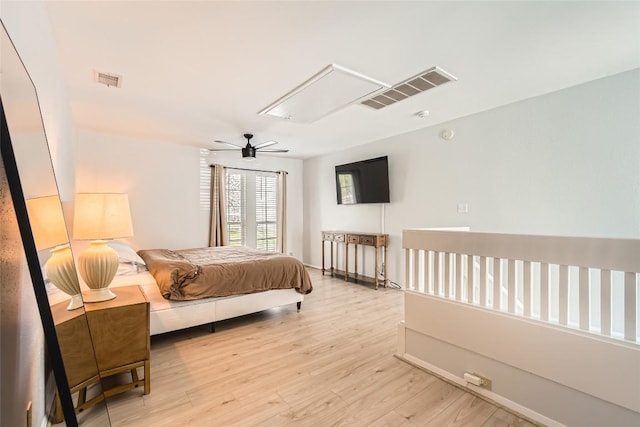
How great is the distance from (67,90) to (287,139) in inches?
110

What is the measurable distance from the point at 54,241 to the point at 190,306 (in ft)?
5.56

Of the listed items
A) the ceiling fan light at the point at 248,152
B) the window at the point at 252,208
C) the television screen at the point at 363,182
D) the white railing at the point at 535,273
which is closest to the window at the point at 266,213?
the window at the point at 252,208

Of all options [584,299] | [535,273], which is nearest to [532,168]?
[535,273]

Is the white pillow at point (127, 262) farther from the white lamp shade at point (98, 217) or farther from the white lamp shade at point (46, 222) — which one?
the white lamp shade at point (46, 222)

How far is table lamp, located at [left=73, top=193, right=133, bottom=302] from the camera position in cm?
195

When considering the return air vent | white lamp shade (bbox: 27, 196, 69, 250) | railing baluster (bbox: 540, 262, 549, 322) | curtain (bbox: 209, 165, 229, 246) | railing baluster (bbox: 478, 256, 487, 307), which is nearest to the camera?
white lamp shade (bbox: 27, 196, 69, 250)

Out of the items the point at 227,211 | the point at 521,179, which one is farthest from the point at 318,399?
the point at 227,211

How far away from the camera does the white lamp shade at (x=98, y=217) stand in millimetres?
1946

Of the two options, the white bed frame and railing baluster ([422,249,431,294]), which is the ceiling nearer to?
railing baluster ([422,249,431,294])

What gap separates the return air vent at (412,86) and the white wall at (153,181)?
341 cm

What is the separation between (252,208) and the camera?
5.97 meters

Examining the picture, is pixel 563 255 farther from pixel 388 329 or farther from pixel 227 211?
pixel 227 211

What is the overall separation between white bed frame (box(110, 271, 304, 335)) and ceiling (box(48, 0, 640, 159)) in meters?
1.95

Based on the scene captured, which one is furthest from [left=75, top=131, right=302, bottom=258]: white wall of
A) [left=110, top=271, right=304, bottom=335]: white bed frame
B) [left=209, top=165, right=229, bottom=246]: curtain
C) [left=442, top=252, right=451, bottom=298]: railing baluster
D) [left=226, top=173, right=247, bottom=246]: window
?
[left=442, top=252, right=451, bottom=298]: railing baluster
